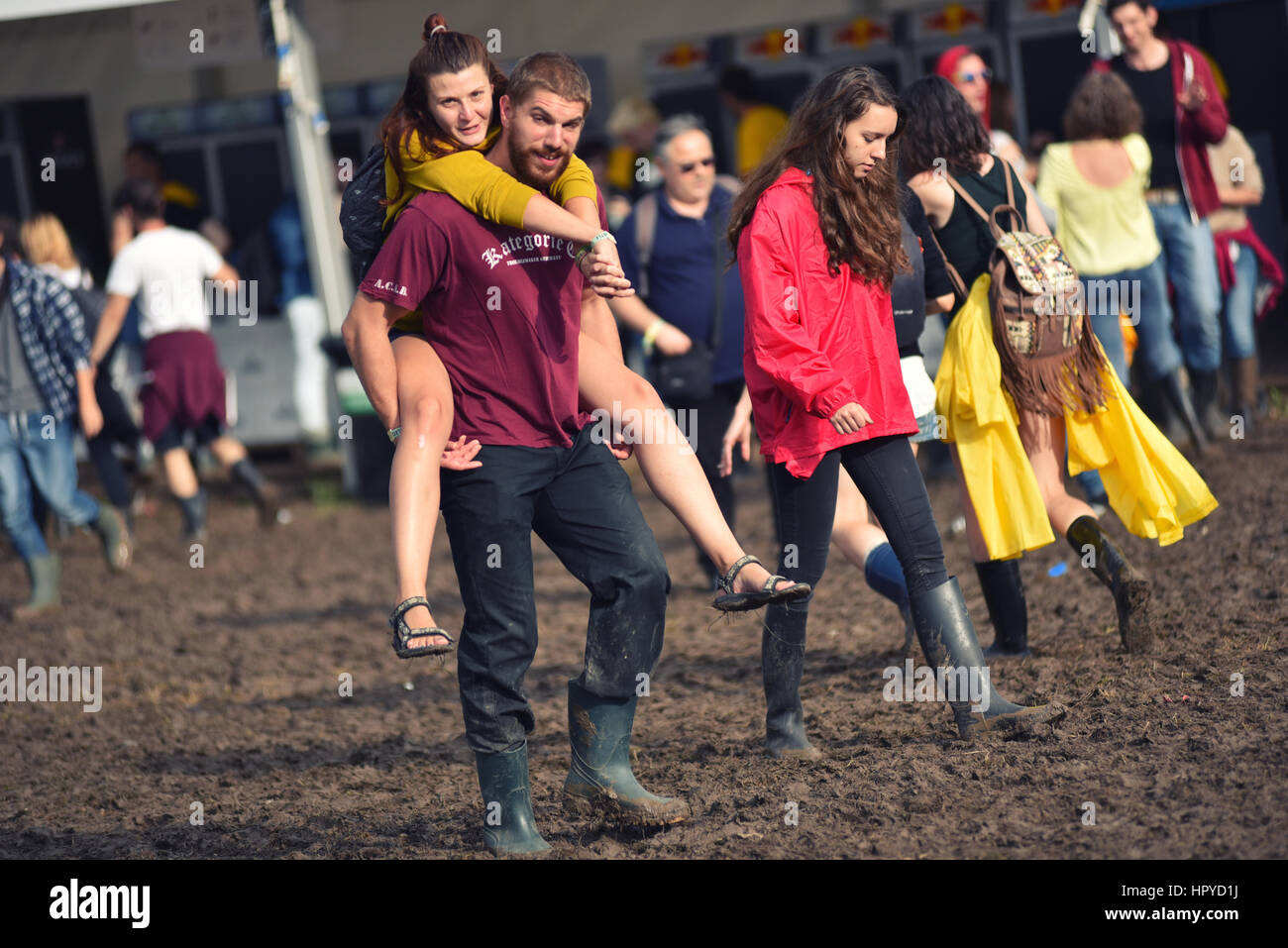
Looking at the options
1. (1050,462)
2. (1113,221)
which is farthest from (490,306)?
(1113,221)

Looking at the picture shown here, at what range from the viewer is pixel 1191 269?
747cm

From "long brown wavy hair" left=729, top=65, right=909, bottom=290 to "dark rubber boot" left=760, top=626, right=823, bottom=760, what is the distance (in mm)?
1060

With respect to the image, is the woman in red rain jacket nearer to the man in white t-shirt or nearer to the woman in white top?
the woman in white top

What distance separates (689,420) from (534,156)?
290 cm

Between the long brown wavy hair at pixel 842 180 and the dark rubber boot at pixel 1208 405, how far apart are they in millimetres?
4436

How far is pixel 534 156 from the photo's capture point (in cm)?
352

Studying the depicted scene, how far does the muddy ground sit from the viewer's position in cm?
370

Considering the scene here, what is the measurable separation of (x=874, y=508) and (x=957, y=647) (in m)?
0.43

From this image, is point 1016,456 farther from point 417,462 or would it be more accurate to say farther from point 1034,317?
point 417,462

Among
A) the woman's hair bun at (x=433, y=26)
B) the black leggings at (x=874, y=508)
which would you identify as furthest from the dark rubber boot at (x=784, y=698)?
the woman's hair bun at (x=433, y=26)

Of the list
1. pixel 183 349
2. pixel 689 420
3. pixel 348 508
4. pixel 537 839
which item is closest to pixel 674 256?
pixel 689 420

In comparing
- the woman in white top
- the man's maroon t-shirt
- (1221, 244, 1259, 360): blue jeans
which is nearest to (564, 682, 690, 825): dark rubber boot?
the man's maroon t-shirt

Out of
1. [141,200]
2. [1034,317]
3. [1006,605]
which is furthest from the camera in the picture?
[141,200]
